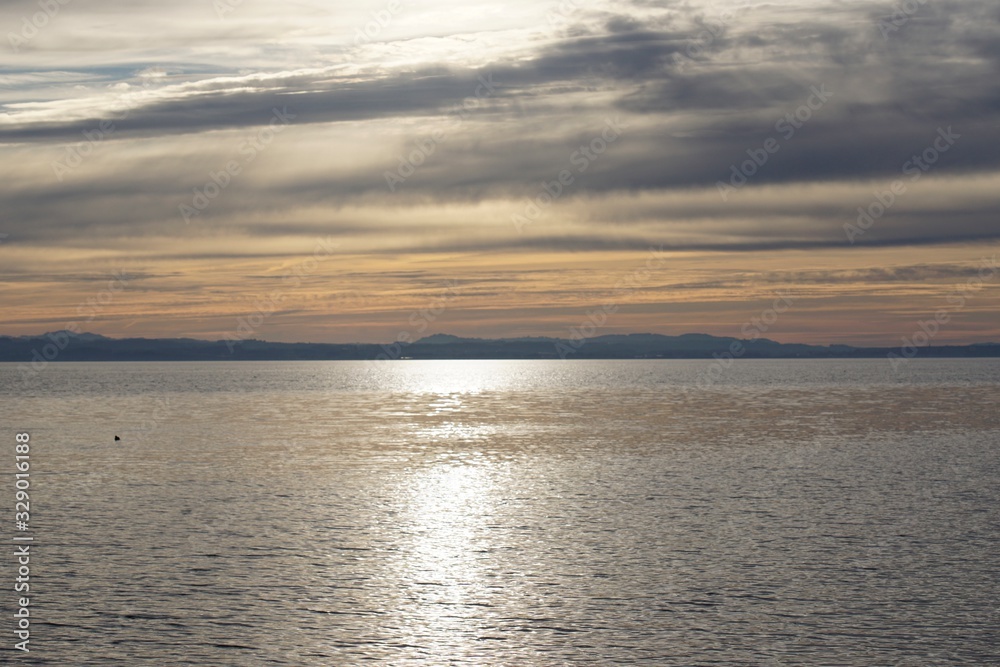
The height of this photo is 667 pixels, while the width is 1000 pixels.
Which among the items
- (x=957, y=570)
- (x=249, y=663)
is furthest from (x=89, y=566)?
(x=957, y=570)

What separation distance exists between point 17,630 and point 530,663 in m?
19.3

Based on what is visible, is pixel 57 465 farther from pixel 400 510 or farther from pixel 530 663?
pixel 530 663

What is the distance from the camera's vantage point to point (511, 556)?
5153cm

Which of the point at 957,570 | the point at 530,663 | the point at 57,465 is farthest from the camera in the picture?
the point at 57,465

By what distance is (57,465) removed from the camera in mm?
89250

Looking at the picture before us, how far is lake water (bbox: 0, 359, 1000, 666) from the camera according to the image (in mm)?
36719

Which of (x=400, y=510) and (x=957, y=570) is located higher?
(x=400, y=510)

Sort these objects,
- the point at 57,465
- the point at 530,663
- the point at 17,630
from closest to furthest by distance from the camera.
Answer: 1. the point at 530,663
2. the point at 17,630
3. the point at 57,465

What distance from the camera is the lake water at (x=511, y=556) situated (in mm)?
36719

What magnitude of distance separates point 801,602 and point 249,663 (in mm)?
21921

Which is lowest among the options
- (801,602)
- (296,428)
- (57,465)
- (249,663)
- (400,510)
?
(249,663)

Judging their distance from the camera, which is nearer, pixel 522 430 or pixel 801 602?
pixel 801 602

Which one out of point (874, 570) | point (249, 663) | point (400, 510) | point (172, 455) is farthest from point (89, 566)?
point (172, 455)

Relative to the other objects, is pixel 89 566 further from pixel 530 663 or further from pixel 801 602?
pixel 801 602
